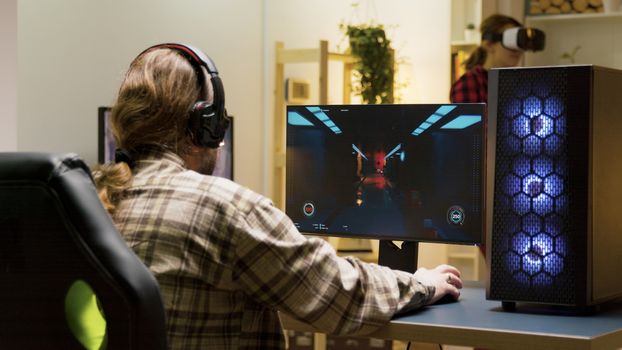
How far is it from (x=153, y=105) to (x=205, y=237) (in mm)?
264

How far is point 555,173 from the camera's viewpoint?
180 cm

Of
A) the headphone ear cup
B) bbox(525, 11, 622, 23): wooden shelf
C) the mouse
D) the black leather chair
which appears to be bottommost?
the mouse

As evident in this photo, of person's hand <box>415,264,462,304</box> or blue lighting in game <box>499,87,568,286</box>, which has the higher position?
blue lighting in game <box>499,87,568,286</box>

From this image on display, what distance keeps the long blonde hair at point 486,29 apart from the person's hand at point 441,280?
249cm

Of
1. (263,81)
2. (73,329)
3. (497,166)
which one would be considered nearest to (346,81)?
(263,81)

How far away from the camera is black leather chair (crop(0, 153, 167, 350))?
1.09 meters

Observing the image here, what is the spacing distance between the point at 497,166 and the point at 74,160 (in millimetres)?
967

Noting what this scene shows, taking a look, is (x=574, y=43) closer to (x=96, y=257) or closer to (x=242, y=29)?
(x=242, y=29)

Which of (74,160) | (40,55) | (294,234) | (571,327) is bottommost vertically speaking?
(571,327)

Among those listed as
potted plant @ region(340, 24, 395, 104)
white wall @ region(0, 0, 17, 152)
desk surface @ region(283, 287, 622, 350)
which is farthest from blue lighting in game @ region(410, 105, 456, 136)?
potted plant @ region(340, 24, 395, 104)

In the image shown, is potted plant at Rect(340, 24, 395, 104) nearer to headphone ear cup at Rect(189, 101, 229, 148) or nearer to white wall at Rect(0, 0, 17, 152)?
white wall at Rect(0, 0, 17, 152)

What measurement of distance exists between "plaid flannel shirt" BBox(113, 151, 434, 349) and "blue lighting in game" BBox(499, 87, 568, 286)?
1.32ft

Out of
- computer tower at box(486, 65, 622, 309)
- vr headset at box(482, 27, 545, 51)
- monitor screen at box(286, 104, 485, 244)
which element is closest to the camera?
computer tower at box(486, 65, 622, 309)

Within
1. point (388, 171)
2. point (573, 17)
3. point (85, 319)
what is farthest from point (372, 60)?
point (85, 319)
